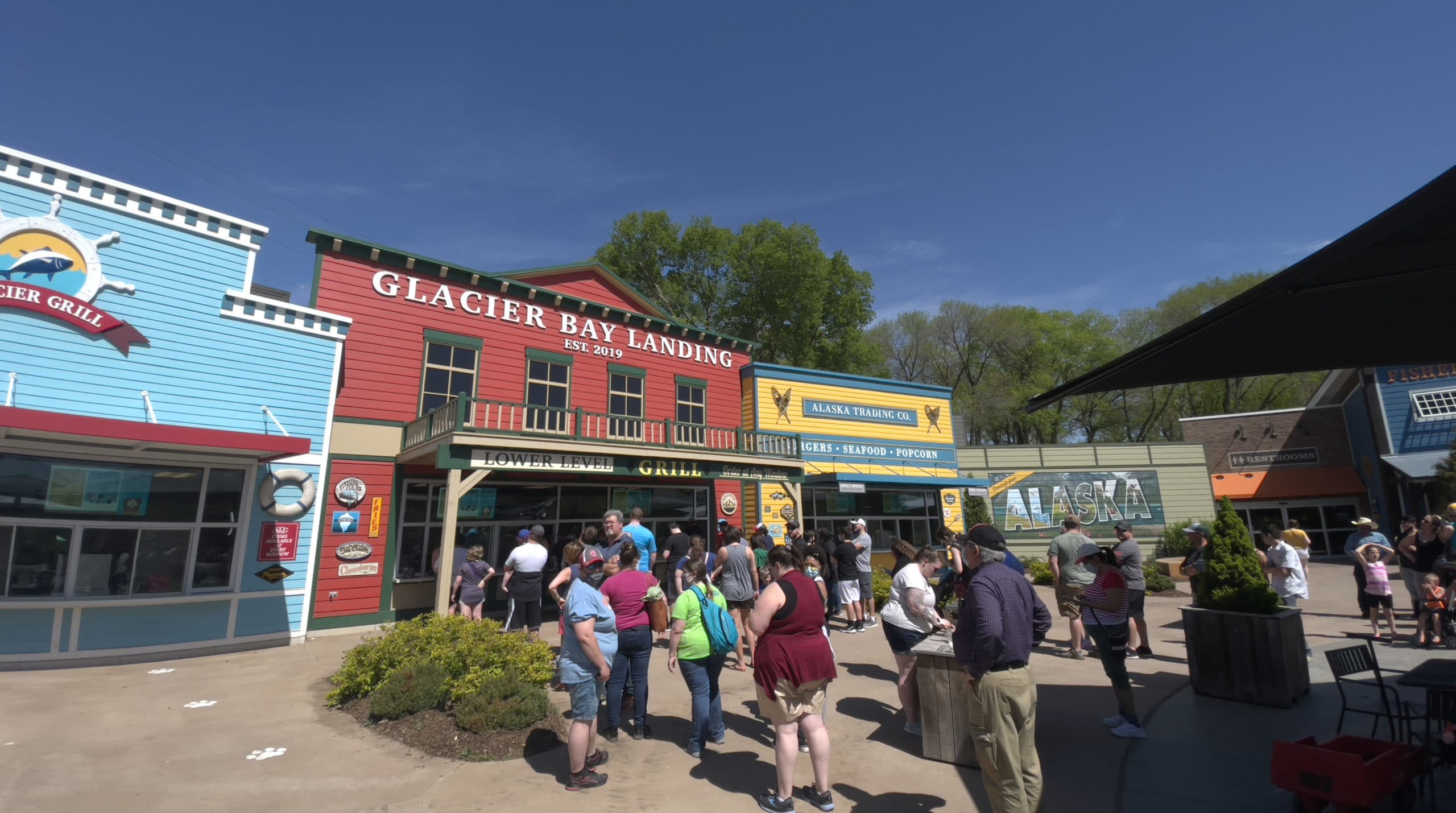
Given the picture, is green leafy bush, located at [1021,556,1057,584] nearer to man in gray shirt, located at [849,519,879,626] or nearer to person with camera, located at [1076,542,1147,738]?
man in gray shirt, located at [849,519,879,626]

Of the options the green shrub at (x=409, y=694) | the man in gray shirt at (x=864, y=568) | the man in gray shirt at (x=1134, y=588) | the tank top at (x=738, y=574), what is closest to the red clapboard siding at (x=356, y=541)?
the green shrub at (x=409, y=694)

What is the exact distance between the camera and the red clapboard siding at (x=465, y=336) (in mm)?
12430

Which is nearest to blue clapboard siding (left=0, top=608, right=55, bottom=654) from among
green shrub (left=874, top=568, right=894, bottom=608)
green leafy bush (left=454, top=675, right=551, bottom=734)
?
green leafy bush (left=454, top=675, right=551, bottom=734)

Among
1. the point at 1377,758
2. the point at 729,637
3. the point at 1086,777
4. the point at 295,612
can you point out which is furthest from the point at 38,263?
the point at 1377,758

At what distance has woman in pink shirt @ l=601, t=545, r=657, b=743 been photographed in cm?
562

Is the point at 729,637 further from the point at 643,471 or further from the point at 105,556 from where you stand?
the point at 105,556

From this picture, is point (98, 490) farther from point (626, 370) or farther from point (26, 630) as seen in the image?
point (626, 370)

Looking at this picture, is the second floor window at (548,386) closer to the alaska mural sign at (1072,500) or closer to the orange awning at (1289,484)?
the alaska mural sign at (1072,500)

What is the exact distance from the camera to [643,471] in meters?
12.9

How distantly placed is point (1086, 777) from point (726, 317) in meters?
31.0

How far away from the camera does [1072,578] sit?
8266 millimetres

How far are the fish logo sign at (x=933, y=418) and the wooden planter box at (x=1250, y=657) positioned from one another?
607 inches

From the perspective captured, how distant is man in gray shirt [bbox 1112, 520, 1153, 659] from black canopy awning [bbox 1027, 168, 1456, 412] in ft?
7.58

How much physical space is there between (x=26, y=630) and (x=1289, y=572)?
51.7ft
